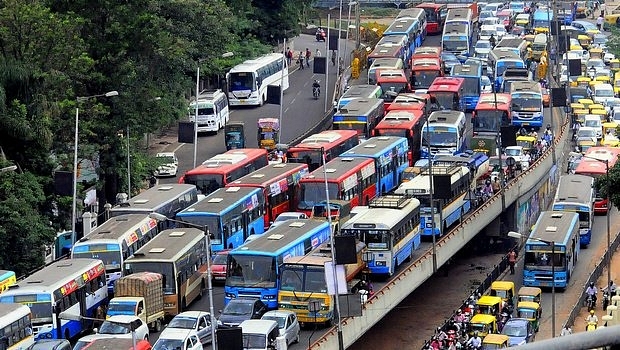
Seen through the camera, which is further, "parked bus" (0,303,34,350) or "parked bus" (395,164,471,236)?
"parked bus" (395,164,471,236)

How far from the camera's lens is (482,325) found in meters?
50.0

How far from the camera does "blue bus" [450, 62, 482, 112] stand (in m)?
85.9

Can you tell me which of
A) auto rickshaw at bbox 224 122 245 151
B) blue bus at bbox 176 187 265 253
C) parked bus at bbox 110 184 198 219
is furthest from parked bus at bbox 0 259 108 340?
auto rickshaw at bbox 224 122 245 151

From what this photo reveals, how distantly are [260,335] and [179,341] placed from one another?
87.4 inches

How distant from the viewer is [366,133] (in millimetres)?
71938

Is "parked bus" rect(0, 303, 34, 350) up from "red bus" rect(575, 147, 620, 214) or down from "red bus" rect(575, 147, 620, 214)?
up

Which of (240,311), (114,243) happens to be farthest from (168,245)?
(240,311)

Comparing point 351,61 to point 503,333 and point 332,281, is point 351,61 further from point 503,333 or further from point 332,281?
point 332,281

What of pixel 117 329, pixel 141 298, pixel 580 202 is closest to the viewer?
pixel 117 329

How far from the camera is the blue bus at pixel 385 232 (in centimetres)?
4894

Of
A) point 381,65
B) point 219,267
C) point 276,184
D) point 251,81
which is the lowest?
point 219,267

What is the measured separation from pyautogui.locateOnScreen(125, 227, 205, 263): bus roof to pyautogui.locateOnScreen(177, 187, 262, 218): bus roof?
6.21ft

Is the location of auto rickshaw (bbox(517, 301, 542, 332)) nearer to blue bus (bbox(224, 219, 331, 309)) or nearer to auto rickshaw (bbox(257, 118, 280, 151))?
blue bus (bbox(224, 219, 331, 309))

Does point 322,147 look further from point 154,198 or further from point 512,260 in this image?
point 512,260
